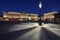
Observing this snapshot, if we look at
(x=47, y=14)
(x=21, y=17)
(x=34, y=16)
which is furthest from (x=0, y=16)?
(x=47, y=14)

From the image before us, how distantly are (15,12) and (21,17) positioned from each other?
6.14 meters

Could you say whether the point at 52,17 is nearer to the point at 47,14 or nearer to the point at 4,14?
Result: the point at 47,14

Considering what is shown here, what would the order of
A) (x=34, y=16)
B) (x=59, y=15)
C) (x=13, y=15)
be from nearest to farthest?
(x=59, y=15) → (x=13, y=15) → (x=34, y=16)

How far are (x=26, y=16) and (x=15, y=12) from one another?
8.94 metres

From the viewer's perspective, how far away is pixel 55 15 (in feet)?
319

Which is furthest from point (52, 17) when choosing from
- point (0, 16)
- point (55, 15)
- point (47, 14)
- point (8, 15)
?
point (0, 16)

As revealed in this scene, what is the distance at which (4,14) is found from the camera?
317 ft

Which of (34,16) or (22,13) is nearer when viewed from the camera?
(22,13)

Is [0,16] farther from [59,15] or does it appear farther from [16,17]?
[59,15]

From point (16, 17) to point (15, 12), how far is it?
4465 millimetres

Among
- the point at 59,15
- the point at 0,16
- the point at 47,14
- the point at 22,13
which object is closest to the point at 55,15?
the point at 59,15

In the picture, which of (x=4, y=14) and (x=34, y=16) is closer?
(x=4, y=14)

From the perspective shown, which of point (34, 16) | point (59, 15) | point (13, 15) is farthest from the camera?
point (34, 16)

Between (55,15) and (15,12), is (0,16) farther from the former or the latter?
(55,15)
